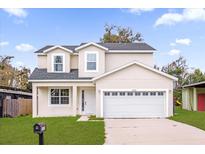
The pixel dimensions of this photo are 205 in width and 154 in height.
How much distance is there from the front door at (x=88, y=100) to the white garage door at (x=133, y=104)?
2687mm

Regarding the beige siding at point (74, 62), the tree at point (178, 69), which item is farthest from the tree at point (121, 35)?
the beige siding at point (74, 62)

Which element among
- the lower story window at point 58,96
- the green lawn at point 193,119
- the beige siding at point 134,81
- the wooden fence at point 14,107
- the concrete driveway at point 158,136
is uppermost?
the beige siding at point 134,81

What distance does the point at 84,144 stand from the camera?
12250 mm

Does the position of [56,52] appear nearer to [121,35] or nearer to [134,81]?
[134,81]

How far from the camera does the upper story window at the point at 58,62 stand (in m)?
27.4

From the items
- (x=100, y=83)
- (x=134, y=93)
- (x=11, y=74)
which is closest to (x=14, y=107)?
(x=100, y=83)

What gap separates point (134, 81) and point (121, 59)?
3.58 m

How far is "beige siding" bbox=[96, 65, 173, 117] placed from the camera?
80.7 ft

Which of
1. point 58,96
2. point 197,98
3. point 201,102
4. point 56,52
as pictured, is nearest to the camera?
point 58,96

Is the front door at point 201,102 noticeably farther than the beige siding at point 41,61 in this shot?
Yes

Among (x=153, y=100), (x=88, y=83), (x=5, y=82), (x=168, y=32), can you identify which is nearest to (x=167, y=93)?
(x=153, y=100)

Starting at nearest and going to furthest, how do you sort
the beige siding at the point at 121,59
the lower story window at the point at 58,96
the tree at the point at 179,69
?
1. the lower story window at the point at 58,96
2. the beige siding at the point at 121,59
3. the tree at the point at 179,69

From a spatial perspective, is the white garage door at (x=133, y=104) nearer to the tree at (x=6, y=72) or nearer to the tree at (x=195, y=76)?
the tree at (x=6, y=72)

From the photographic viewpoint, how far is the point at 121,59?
2788cm
